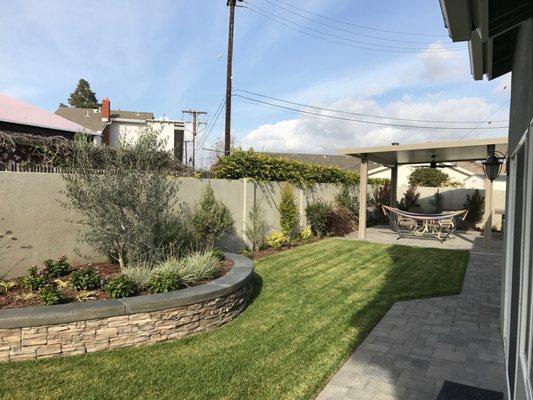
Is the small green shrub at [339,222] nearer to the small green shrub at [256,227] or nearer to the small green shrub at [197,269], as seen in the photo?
the small green shrub at [256,227]

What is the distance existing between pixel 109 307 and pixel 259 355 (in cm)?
157

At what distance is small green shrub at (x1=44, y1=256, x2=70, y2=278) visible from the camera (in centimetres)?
516

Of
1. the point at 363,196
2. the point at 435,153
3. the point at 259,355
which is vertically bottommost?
the point at 259,355

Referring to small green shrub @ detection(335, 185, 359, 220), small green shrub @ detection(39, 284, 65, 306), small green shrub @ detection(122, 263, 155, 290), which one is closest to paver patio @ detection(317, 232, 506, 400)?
small green shrub @ detection(122, 263, 155, 290)

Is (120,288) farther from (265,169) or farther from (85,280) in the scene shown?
(265,169)

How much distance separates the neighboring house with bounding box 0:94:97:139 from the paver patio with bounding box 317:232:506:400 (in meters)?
6.72

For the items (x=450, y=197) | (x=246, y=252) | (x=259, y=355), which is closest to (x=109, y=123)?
(x=246, y=252)

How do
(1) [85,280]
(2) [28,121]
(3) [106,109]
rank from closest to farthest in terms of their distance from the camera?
(1) [85,280], (2) [28,121], (3) [106,109]

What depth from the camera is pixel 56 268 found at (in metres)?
5.21

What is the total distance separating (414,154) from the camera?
12.8 meters

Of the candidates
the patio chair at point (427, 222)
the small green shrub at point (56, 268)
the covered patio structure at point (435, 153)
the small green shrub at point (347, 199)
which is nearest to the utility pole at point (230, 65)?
the small green shrub at point (347, 199)

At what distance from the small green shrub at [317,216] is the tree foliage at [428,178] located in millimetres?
17552

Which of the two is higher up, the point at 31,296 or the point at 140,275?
the point at 140,275

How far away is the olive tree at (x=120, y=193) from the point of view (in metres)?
5.26
